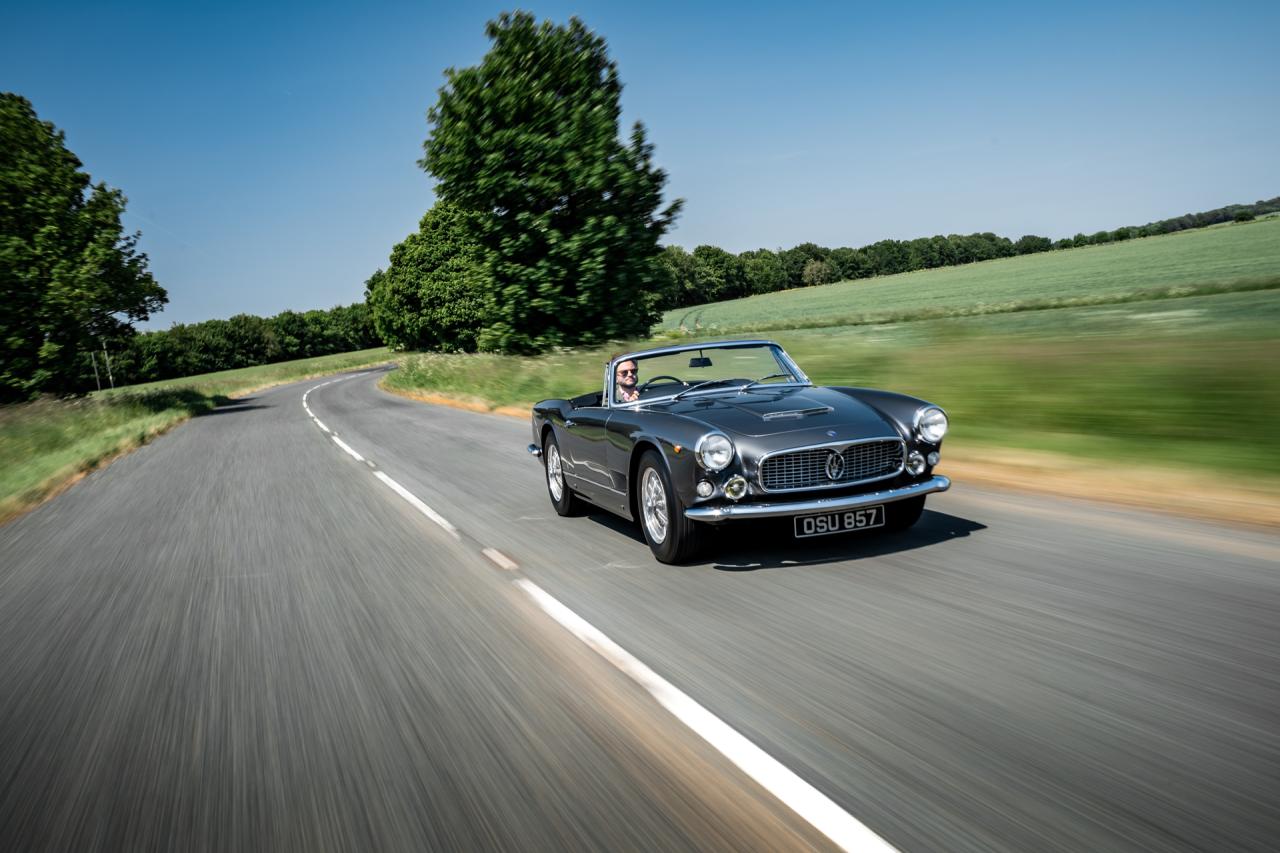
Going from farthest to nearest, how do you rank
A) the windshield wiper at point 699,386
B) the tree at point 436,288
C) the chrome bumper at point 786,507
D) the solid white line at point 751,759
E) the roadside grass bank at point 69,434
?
the tree at point 436,288 < the roadside grass bank at point 69,434 < the windshield wiper at point 699,386 < the chrome bumper at point 786,507 < the solid white line at point 751,759

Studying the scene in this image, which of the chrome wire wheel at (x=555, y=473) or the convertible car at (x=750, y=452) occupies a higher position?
the convertible car at (x=750, y=452)

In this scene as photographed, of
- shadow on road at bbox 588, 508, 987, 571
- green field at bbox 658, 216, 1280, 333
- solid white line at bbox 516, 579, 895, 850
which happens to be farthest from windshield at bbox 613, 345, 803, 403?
green field at bbox 658, 216, 1280, 333

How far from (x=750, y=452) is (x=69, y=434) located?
75.6ft

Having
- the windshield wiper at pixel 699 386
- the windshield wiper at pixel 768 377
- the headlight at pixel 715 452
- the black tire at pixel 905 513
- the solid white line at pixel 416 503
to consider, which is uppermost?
the windshield wiper at pixel 699 386

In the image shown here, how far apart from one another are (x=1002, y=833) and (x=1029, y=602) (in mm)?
2284

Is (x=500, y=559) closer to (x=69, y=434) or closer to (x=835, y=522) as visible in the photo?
(x=835, y=522)

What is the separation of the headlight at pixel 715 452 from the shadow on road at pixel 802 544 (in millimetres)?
474

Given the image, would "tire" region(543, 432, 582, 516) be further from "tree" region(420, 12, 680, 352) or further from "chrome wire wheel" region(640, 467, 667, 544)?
"tree" region(420, 12, 680, 352)

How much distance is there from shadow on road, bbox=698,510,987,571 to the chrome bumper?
0.14 meters

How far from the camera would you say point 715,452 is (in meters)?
5.23

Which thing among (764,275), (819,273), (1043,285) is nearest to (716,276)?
(764,275)

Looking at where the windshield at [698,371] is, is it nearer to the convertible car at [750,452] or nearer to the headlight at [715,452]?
the convertible car at [750,452]

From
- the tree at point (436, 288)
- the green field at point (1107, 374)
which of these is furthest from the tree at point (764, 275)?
the green field at point (1107, 374)

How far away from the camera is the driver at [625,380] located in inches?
277
